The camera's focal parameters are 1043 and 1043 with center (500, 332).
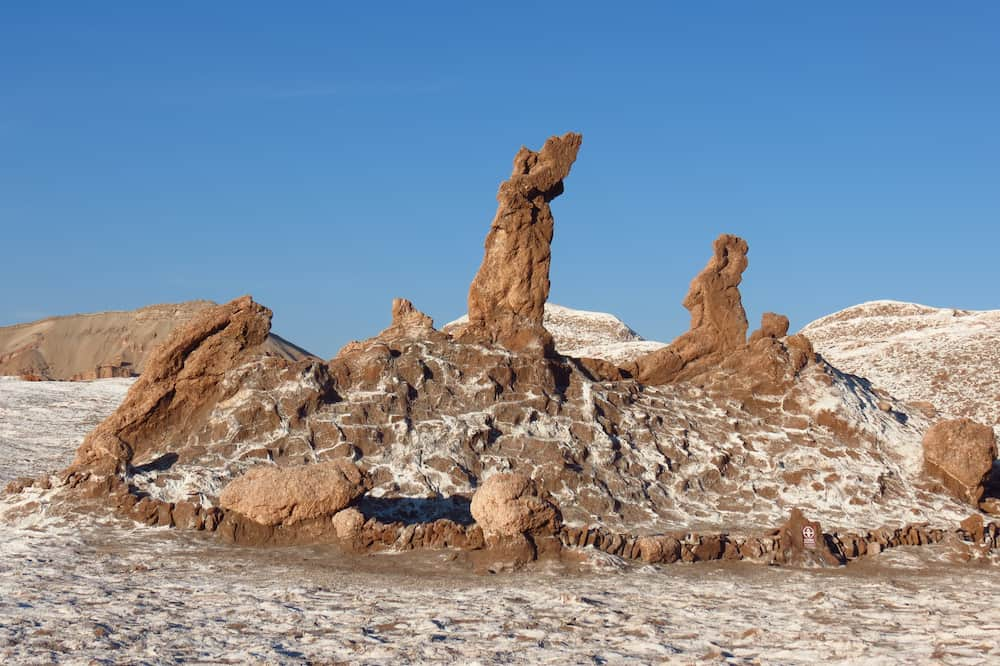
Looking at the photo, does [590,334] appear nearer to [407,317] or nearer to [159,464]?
[407,317]

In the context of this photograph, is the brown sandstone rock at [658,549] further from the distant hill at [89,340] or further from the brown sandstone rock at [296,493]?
the distant hill at [89,340]

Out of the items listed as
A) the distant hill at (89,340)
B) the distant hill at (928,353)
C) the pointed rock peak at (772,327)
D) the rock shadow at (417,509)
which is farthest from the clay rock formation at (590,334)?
the rock shadow at (417,509)

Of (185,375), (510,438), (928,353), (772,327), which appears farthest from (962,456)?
(928,353)

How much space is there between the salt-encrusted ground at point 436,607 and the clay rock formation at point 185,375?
2.39 m

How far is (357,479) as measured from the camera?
1441 cm

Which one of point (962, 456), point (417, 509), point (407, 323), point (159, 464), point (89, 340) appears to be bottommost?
point (417, 509)

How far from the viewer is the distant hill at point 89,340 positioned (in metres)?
78.4

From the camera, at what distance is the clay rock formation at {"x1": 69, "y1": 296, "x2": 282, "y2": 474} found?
17266 mm

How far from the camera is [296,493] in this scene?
14.2m

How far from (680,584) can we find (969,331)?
35247mm

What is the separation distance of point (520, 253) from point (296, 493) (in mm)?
8062

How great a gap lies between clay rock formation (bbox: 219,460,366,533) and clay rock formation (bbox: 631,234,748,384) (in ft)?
30.4

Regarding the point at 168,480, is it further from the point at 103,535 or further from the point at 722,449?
the point at 722,449

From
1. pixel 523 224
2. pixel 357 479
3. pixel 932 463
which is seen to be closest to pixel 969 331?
pixel 932 463
